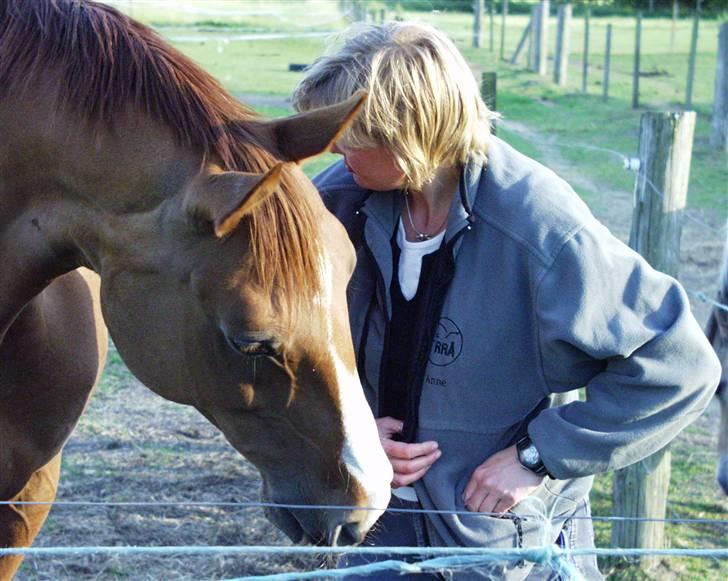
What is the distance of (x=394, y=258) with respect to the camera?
2.14m

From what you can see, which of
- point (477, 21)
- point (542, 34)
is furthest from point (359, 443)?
point (477, 21)

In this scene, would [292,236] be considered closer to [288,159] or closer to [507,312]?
[288,159]

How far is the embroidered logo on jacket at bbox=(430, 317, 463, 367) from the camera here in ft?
6.78

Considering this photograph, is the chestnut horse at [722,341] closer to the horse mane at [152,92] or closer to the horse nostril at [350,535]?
the horse nostril at [350,535]

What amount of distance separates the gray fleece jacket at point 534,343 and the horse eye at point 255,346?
1.55 feet

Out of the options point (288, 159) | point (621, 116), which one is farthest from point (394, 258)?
point (621, 116)

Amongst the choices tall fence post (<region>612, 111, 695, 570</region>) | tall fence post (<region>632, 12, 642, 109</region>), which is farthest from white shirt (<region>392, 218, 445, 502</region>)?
tall fence post (<region>632, 12, 642, 109</region>)

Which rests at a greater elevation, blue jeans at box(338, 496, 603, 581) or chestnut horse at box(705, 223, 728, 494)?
blue jeans at box(338, 496, 603, 581)

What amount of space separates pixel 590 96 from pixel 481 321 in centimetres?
1521

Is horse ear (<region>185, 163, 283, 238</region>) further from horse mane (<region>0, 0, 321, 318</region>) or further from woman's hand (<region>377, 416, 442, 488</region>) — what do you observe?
woman's hand (<region>377, 416, 442, 488</region>)

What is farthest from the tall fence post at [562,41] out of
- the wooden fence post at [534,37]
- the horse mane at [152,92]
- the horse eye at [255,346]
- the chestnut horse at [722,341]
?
the horse eye at [255,346]

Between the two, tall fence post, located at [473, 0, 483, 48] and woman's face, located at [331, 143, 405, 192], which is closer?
woman's face, located at [331, 143, 405, 192]

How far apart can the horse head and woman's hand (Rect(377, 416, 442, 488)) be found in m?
0.22

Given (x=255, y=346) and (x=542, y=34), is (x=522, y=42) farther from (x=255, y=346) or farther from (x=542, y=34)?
(x=255, y=346)
